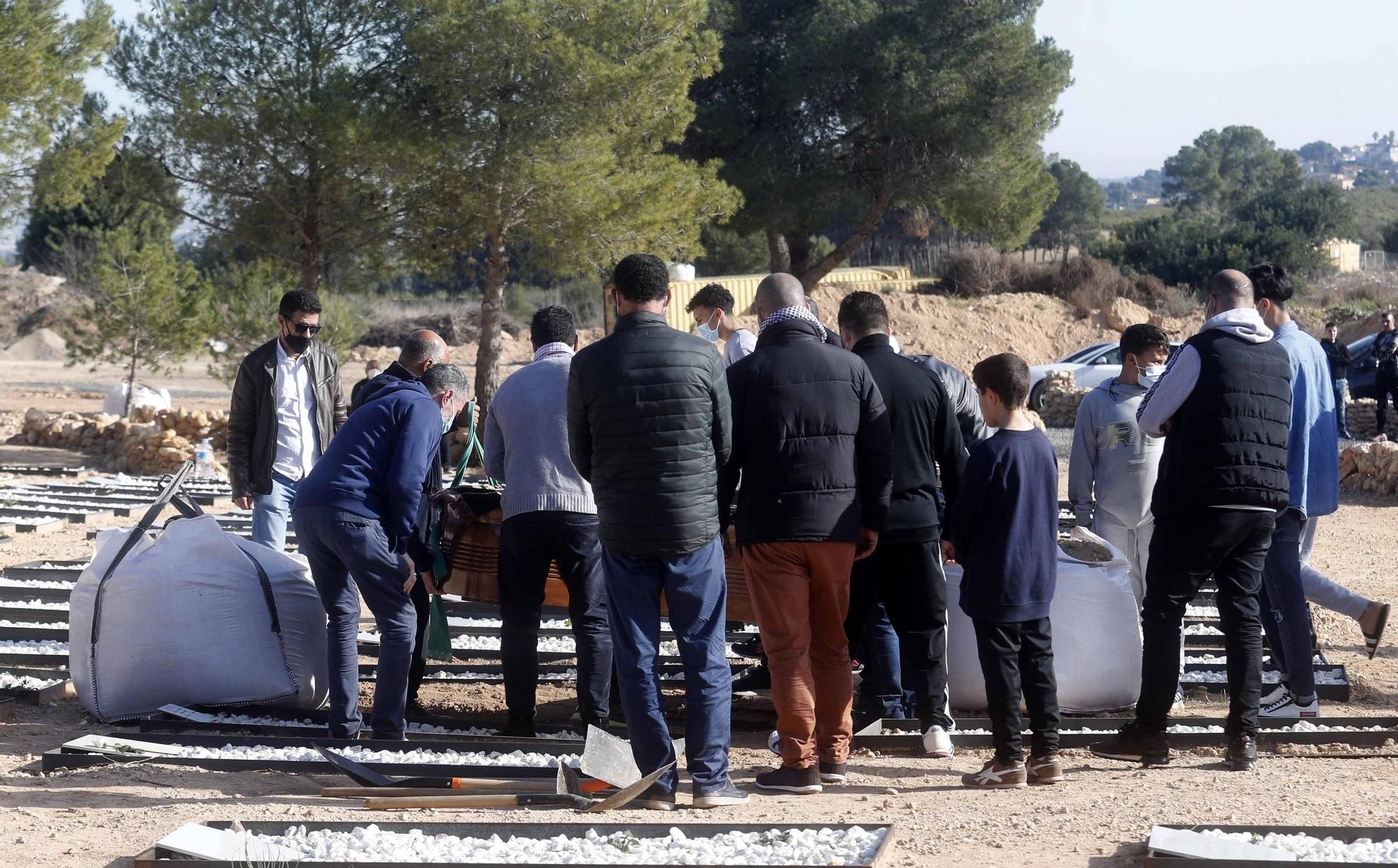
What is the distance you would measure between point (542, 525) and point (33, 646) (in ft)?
11.5

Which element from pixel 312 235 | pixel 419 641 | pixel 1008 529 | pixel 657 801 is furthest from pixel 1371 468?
pixel 312 235

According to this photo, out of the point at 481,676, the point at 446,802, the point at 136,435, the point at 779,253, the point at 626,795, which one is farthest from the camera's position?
the point at 779,253

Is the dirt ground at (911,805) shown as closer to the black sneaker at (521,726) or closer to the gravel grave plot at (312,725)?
the gravel grave plot at (312,725)

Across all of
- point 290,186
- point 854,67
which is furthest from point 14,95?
point 854,67

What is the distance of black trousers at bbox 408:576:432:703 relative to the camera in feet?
19.9

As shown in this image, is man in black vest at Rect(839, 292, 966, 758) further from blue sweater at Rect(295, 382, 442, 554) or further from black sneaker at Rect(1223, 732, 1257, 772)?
blue sweater at Rect(295, 382, 442, 554)

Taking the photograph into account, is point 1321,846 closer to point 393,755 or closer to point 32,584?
point 393,755

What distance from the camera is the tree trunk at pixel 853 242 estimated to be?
29.3 m

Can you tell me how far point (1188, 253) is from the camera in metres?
44.2

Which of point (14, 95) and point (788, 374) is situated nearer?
point (788, 374)

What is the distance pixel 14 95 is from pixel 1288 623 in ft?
57.4

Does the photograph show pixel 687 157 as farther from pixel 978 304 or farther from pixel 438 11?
pixel 438 11

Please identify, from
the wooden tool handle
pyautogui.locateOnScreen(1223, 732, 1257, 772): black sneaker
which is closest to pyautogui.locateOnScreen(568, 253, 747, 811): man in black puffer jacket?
the wooden tool handle

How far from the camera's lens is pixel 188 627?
5.84 metres
